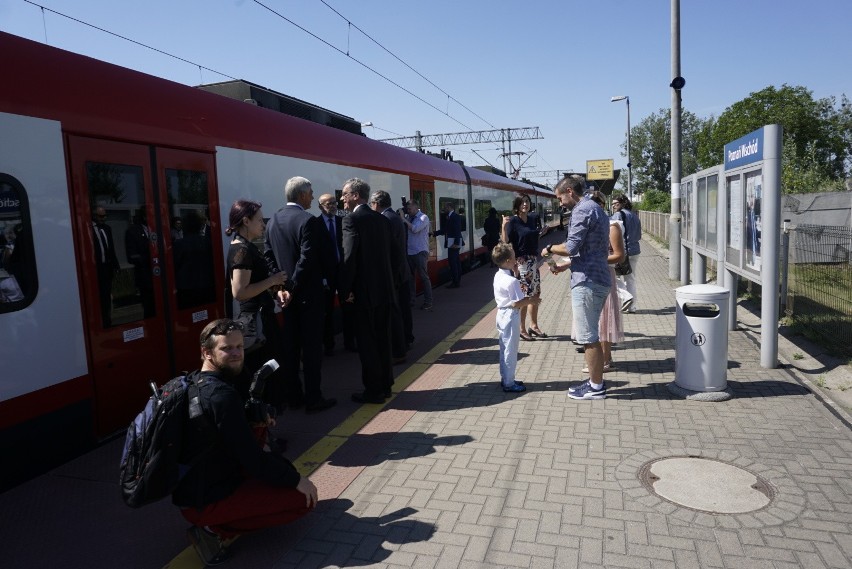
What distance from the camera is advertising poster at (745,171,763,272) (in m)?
5.65

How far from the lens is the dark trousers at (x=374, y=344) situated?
4.95m

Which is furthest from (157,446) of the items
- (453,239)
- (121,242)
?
(453,239)

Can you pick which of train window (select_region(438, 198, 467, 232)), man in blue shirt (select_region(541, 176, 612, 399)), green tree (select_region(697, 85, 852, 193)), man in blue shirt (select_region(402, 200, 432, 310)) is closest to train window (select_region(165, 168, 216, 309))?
man in blue shirt (select_region(541, 176, 612, 399))

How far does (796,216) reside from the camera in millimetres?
16047

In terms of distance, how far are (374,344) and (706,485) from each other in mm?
2663

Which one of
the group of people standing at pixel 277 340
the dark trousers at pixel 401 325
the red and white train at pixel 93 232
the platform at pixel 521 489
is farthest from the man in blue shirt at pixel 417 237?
the platform at pixel 521 489

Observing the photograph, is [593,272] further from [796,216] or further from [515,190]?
[515,190]

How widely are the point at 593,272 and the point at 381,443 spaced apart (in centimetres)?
210

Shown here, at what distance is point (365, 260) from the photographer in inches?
195

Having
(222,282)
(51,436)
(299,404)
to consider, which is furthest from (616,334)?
(51,436)

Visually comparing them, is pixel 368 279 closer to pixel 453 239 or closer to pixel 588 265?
pixel 588 265

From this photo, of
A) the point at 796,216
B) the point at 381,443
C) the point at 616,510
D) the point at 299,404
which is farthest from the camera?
the point at 796,216

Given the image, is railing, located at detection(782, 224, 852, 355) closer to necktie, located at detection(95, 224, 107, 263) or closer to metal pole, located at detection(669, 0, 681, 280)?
metal pole, located at detection(669, 0, 681, 280)

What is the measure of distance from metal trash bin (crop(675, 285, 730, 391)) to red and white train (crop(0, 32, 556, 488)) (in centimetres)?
392
